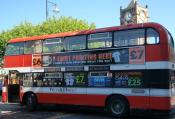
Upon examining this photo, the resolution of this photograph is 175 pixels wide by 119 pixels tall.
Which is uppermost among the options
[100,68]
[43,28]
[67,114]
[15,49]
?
[43,28]

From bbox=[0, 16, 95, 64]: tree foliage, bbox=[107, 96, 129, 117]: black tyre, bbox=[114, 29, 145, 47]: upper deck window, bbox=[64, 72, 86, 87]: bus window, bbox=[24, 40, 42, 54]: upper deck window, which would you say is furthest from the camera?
bbox=[0, 16, 95, 64]: tree foliage

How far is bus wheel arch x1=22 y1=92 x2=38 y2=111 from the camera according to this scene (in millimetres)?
20000

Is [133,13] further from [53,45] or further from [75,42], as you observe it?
[75,42]

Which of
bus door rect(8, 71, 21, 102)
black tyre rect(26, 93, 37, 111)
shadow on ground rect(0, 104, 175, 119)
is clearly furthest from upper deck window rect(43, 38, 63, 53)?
shadow on ground rect(0, 104, 175, 119)

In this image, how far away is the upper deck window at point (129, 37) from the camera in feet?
52.5

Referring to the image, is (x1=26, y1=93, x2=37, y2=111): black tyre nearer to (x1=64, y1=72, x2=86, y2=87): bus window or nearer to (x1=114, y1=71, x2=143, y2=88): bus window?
(x1=64, y1=72, x2=86, y2=87): bus window

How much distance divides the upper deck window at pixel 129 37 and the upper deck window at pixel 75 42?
1790 millimetres

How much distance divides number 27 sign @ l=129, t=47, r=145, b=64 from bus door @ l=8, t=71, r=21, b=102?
737 cm

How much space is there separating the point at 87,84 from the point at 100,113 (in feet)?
5.23

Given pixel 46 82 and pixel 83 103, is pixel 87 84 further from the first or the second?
pixel 46 82

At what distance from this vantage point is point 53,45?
19281 millimetres

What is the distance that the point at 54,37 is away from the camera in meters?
19.3

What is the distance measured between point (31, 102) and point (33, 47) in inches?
111

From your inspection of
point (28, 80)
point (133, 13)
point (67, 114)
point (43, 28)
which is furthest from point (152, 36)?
point (133, 13)
